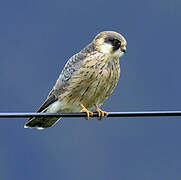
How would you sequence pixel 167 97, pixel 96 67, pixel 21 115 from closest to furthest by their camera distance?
1. pixel 21 115
2. pixel 96 67
3. pixel 167 97

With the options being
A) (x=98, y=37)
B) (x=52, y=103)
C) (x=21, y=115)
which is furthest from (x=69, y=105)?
(x=21, y=115)

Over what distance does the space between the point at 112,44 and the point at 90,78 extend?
0.39 m

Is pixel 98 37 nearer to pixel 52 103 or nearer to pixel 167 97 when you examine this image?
pixel 52 103

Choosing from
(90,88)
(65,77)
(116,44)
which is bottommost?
(90,88)

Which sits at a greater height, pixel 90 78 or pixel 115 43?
pixel 115 43

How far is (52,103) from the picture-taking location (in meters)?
7.29

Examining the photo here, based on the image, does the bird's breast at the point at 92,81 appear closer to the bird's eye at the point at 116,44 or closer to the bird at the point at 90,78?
the bird at the point at 90,78

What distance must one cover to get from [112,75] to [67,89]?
18.2 inches

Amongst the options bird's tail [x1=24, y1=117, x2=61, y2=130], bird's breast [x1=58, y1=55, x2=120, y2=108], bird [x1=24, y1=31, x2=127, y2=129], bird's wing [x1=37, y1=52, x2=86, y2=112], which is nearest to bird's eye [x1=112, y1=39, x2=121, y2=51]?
bird [x1=24, y1=31, x2=127, y2=129]

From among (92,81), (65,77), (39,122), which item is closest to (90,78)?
(92,81)

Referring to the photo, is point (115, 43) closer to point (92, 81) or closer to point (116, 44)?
point (116, 44)

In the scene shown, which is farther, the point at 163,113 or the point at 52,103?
the point at 52,103

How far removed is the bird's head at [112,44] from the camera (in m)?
7.02

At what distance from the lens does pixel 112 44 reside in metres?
7.07
